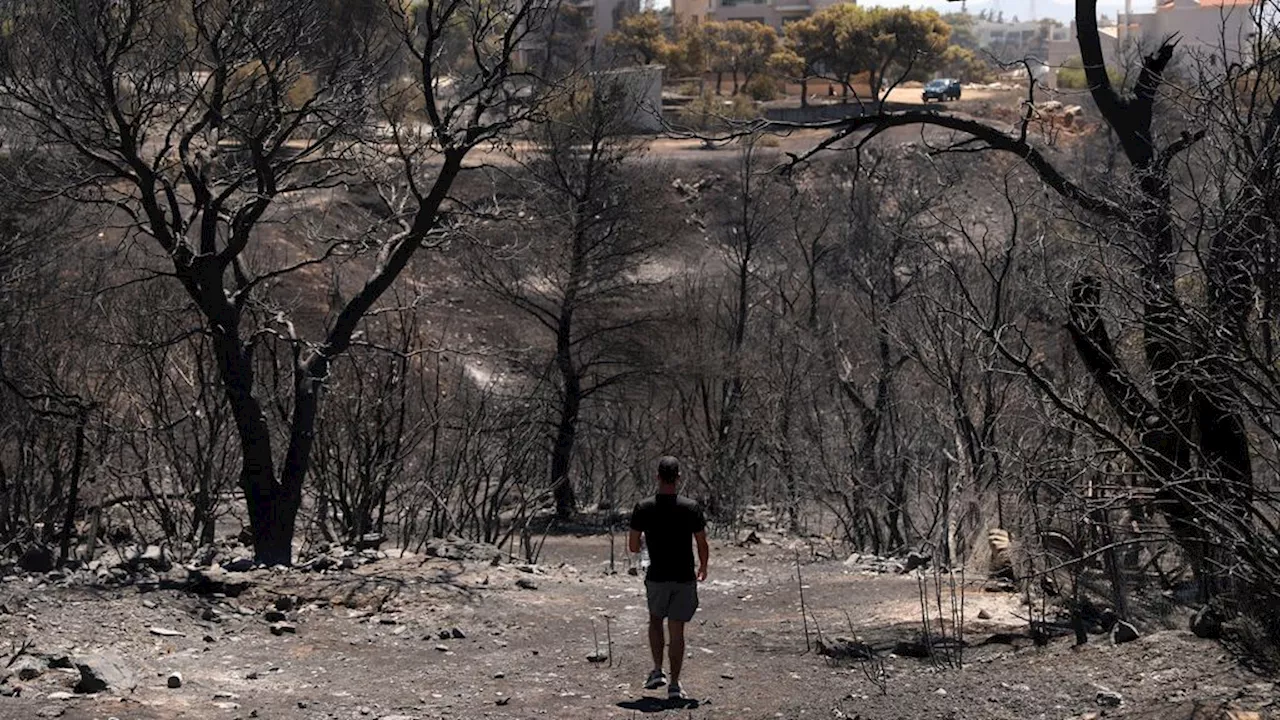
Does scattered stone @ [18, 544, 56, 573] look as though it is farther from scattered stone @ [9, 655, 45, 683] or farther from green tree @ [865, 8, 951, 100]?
green tree @ [865, 8, 951, 100]

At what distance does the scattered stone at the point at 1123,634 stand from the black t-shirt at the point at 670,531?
250 cm

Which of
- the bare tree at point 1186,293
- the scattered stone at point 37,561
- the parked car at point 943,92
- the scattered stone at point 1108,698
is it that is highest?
the parked car at point 943,92

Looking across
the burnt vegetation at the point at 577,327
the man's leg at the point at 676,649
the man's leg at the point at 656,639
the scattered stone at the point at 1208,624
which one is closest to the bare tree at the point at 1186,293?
the burnt vegetation at the point at 577,327

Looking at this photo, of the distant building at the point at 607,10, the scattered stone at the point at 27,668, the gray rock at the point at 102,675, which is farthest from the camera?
the distant building at the point at 607,10

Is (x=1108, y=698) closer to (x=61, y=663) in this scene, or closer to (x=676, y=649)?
(x=676, y=649)

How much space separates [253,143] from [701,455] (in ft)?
70.4

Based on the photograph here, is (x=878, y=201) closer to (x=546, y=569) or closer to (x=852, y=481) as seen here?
(x=852, y=481)

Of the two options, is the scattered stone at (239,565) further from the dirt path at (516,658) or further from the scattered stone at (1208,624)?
the scattered stone at (1208,624)

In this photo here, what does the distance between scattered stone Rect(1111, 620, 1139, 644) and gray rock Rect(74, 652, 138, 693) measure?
18.9ft

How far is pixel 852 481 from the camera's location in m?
24.6

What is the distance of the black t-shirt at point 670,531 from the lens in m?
9.33

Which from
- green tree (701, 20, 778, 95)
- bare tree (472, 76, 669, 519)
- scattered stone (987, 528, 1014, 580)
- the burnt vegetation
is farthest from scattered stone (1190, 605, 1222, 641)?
green tree (701, 20, 778, 95)

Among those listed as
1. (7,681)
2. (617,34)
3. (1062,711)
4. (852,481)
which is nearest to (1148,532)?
(1062,711)

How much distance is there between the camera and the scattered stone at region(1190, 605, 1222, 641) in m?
8.99
